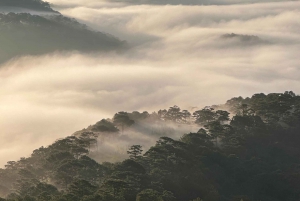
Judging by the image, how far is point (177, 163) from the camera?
86188mm

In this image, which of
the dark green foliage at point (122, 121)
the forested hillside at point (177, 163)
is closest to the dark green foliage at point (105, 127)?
the forested hillside at point (177, 163)

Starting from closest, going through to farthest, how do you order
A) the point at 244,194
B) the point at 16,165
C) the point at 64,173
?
the point at 64,173 → the point at 244,194 → the point at 16,165

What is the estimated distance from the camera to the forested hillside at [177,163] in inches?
2953

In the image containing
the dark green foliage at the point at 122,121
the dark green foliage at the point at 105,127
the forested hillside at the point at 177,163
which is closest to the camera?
the forested hillside at the point at 177,163

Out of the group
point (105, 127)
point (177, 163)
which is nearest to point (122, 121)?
point (105, 127)

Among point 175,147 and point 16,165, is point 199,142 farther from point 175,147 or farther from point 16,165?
point 16,165

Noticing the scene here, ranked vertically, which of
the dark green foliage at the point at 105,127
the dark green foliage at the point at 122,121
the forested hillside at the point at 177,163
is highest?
the dark green foliage at the point at 122,121

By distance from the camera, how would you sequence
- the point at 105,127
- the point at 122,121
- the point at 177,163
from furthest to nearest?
the point at 122,121 → the point at 105,127 → the point at 177,163

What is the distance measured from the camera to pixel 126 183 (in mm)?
69062

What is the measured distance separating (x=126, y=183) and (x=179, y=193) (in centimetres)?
1295

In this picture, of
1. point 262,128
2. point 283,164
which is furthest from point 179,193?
point 262,128

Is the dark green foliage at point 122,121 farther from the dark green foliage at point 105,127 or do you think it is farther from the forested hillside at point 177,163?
the dark green foliage at point 105,127

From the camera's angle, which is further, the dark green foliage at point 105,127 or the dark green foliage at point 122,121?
the dark green foliage at point 122,121

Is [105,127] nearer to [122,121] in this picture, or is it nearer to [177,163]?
[122,121]
